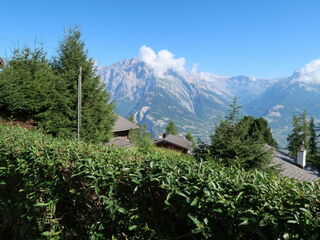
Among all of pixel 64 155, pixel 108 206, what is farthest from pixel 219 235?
pixel 64 155

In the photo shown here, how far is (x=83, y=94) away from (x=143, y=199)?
11.9 meters

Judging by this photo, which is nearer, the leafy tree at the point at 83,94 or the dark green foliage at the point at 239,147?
the dark green foliage at the point at 239,147

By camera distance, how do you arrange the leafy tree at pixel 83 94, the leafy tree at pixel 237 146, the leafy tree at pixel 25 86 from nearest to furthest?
the leafy tree at pixel 237 146 → the leafy tree at pixel 25 86 → the leafy tree at pixel 83 94

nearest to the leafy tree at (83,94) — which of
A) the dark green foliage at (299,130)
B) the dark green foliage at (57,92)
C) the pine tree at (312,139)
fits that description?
the dark green foliage at (57,92)

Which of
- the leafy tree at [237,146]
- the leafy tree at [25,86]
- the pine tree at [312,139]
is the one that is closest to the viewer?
the leafy tree at [237,146]

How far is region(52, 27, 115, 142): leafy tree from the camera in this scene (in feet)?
39.9

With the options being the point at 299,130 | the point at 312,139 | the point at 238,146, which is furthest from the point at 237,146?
the point at 312,139

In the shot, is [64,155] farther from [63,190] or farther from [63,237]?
[63,237]

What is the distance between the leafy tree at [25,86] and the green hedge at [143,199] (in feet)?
28.1

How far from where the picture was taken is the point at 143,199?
1.95m

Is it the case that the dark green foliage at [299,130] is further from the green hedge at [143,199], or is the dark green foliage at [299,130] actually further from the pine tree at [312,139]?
the green hedge at [143,199]

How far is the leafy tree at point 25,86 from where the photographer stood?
10055 millimetres

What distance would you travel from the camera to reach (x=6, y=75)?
10.2 meters

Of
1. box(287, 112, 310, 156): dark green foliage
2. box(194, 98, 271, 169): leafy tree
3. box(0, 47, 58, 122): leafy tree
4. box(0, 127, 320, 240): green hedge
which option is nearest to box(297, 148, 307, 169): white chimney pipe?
box(194, 98, 271, 169): leafy tree
